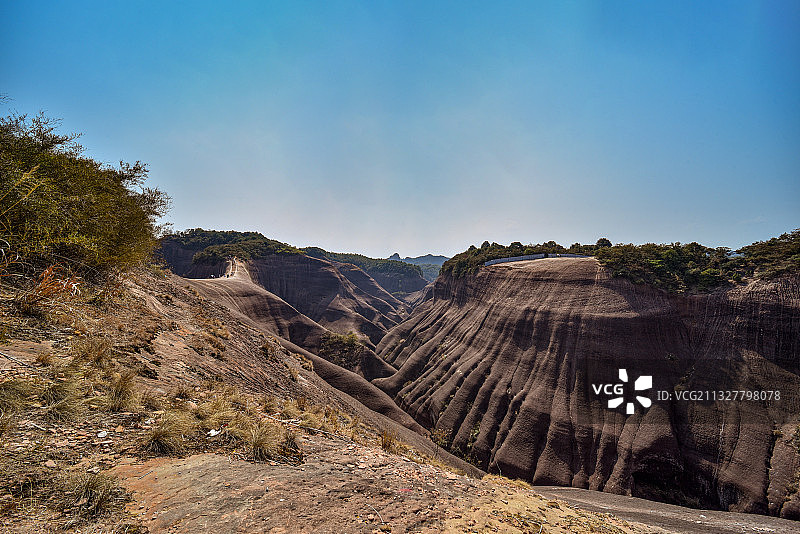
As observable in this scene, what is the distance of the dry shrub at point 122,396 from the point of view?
489cm

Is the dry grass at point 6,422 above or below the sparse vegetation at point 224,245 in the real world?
below

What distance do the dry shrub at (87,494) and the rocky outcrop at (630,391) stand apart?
28.2 meters

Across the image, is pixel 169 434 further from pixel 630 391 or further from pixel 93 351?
pixel 630 391

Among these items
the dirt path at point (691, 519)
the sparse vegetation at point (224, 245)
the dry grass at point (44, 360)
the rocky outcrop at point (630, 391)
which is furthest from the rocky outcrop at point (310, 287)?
the dry grass at point (44, 360)

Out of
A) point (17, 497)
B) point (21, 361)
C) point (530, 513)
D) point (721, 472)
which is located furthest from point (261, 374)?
point (721, 472)

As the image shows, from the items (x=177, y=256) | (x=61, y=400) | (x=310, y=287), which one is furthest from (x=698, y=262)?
(x=177, y=256)

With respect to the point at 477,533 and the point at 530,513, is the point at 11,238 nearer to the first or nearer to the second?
the point at 477,533

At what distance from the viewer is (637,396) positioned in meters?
22.6

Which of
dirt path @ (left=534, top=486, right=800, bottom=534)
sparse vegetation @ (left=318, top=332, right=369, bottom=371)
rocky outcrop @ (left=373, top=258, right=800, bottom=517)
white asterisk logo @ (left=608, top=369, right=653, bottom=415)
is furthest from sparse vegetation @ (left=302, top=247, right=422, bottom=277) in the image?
dirt path @ (left=534, top=486, right=800, bottom=534)

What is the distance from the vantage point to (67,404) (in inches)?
167

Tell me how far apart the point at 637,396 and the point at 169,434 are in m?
30.6

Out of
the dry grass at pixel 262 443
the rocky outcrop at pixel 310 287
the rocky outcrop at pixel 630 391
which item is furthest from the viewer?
the rocky outcrop at pixel 310 287

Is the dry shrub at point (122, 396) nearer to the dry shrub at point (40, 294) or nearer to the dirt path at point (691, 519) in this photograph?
the dry shrub at point (40, 294)

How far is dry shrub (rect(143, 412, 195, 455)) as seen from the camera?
441 centimetres
